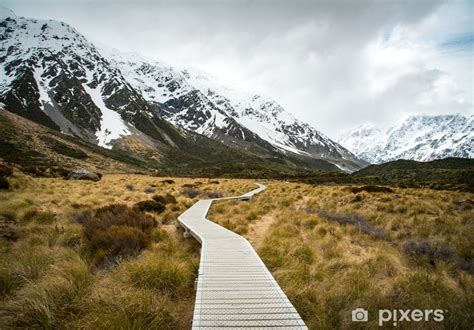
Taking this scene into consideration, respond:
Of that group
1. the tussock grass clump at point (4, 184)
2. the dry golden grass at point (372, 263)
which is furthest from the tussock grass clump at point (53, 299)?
the tussock grass clump at point (4, 184)

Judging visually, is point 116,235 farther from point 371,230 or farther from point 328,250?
point 371,230

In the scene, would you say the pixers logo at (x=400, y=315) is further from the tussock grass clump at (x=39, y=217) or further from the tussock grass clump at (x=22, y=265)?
the tussock grass clump at (x=39, y=217)

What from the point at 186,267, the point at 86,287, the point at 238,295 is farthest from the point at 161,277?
the point at 238,295

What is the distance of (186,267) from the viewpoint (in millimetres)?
6582

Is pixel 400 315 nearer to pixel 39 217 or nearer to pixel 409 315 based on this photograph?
pixel 409 315

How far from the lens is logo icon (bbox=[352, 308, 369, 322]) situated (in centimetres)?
450

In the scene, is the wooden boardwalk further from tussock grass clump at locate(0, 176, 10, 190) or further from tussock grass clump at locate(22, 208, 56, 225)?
tussock grass clump at locate(0, 176, 10, 190)

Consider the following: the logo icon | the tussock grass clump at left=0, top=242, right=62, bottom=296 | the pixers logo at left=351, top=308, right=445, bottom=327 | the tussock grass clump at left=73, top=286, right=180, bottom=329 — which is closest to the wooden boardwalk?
the tussock grass clump at left=73, top=286, right=180, bottom=329

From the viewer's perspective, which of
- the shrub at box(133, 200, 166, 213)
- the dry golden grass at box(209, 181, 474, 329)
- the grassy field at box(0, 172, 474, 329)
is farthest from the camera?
the shrub at box(133, 200, 166, 213)

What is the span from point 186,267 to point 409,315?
4426mm

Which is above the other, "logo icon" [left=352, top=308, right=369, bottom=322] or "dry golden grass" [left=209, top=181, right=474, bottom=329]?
"dry golden grass" [left=209, top=181, right=474, bottom=329]

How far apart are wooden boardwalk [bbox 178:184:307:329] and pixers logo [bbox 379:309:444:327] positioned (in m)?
1.52

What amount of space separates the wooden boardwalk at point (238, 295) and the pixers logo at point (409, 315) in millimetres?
1519

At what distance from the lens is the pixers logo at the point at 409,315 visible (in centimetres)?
448
